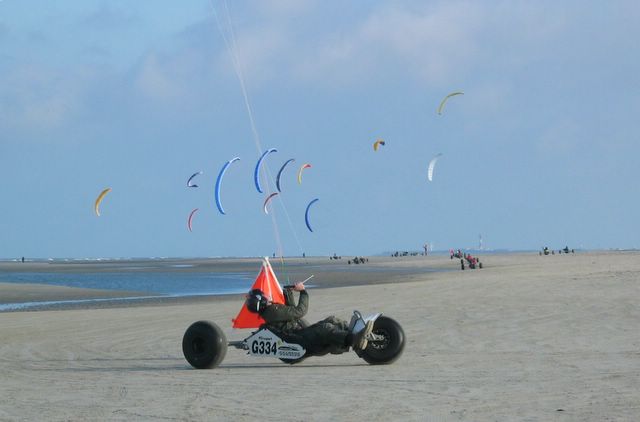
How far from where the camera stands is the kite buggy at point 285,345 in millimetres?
11469

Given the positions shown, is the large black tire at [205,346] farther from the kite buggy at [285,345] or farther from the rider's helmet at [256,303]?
the rider's helmet at [256,303]

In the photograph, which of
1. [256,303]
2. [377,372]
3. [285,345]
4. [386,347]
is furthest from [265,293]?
[377,372]

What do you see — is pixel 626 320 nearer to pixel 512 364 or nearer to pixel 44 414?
pixel 512 364

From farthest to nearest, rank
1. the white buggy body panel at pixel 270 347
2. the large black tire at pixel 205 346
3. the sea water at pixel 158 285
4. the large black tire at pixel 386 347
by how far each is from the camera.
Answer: the sea water at pixel 158 285 → the white buggy body panel at pixel 270 347 → the large black tire at pixel 205 346 → the large black tire at pixel 386 347

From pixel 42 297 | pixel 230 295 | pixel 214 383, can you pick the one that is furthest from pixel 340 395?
pixel 42 297

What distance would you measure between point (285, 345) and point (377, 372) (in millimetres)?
1577

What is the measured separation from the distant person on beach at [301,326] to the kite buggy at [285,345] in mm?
34

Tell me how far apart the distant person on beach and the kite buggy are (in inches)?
1.3

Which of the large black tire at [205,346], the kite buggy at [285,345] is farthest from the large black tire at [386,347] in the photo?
the large black tire at [205,346]

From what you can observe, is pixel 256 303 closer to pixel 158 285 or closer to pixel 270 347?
pixel 270 347

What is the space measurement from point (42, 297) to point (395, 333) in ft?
82.9

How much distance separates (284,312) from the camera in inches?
473

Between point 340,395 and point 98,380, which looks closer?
point 340,395

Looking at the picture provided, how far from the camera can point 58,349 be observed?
48.8 feet
